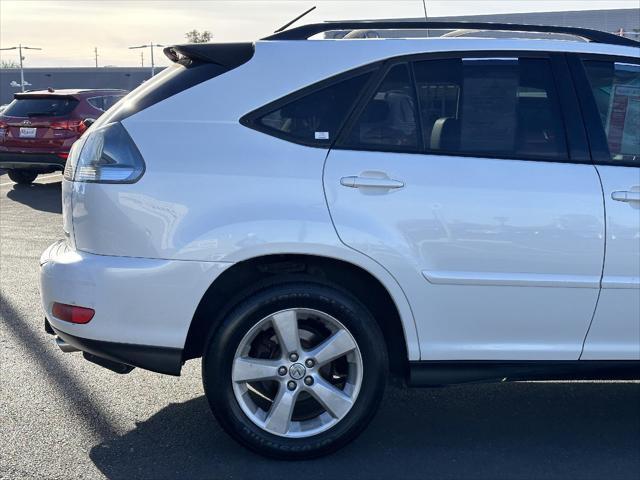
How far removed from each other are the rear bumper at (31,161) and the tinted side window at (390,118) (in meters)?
9.87

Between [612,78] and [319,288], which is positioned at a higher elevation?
[612,78]

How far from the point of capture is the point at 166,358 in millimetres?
3785

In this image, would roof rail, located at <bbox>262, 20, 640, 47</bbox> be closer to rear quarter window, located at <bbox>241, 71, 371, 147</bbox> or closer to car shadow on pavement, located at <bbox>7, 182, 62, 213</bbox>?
rear quarter window, located at <bbox>241, 71, 371, 147</bbox>

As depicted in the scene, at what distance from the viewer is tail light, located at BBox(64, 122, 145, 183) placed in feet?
12.3

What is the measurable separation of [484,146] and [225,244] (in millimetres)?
1256

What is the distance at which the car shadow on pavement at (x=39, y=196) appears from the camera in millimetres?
11734

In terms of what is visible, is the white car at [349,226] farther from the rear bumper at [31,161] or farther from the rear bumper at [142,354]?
the rear bumper at [31,161]

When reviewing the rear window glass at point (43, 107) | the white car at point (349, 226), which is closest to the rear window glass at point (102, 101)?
the rear window glass at point (43, 107)

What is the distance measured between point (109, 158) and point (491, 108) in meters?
1.75

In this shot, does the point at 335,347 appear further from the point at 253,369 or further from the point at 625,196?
the point at 625,196

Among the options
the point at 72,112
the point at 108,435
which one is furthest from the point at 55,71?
the point at 108,435

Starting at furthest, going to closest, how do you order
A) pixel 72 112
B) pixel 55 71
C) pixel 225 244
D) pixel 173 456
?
pixel 55 71
pixel 72 112
pixel 173 456
pixel 225 244

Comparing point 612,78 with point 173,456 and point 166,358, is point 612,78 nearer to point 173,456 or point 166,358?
point 166,358

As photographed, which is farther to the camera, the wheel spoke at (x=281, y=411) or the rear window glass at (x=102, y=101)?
the rear window glass at (x=102, y=101)
